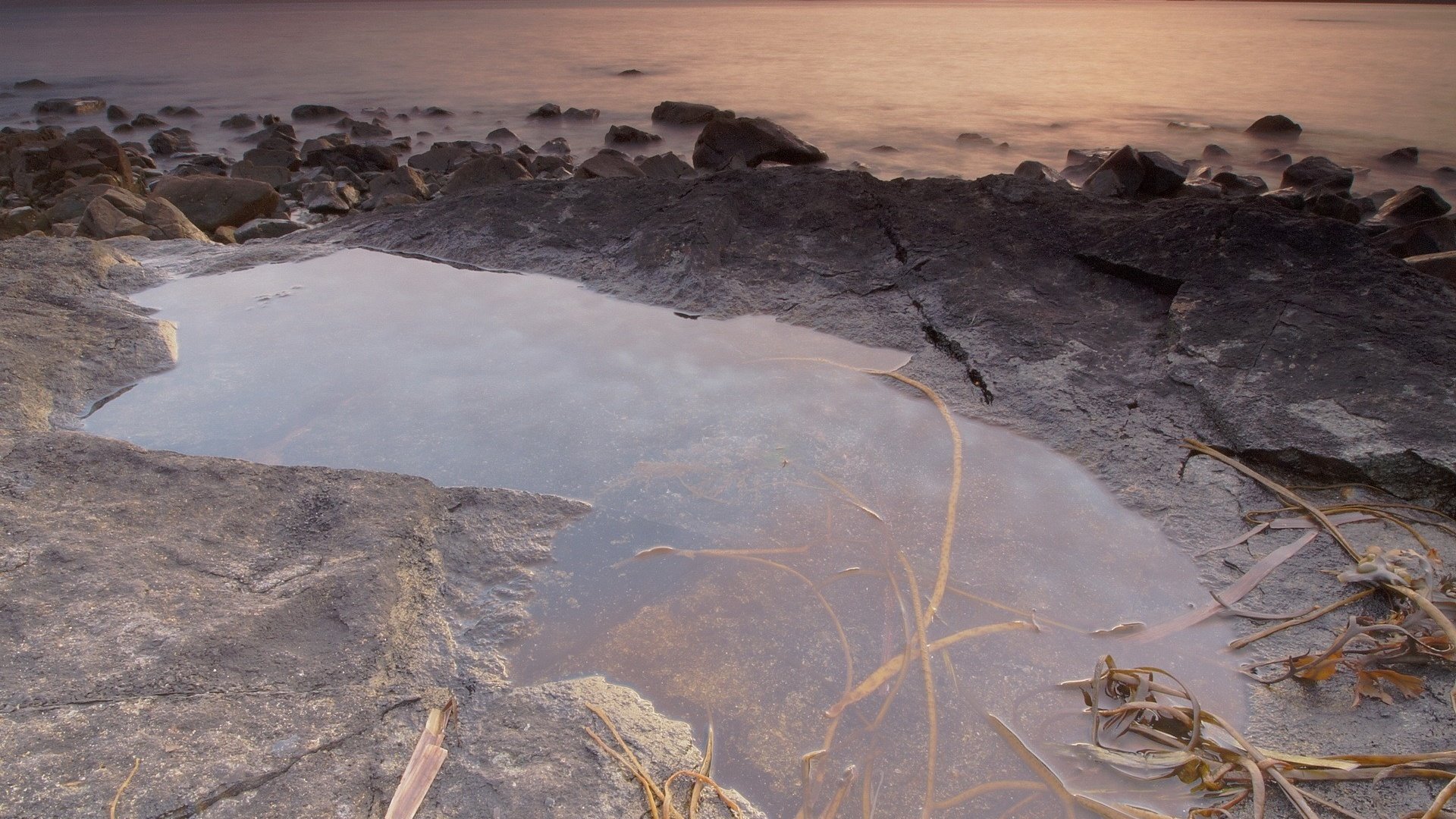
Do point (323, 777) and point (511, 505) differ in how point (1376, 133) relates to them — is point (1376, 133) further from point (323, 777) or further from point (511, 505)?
point (323, 777)

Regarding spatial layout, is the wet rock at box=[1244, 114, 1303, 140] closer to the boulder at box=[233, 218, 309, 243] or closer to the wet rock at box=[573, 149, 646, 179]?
the wet rock at box=[573, 149, 646, 179]

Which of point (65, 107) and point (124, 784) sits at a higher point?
point (65, 107)

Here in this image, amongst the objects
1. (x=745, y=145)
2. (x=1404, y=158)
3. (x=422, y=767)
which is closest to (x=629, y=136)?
(x=745, y=145)

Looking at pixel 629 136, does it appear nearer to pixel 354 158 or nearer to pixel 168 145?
pixel 354 158

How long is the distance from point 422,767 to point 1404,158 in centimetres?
823

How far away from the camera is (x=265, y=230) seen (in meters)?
4.25

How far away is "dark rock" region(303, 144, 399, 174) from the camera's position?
19.8 ft

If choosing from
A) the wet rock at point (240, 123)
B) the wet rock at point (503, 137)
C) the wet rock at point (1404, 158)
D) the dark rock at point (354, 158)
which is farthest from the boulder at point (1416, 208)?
the wet rock at point (240, 123)

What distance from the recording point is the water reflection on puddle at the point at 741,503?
143cm

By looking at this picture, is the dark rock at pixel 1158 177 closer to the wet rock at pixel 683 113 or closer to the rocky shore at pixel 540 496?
the rocky shore at pixel 540 496

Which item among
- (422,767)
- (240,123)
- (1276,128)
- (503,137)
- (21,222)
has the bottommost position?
(422,767)

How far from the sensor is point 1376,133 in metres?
7.77

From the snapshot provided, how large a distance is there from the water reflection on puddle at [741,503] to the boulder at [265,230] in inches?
54.4

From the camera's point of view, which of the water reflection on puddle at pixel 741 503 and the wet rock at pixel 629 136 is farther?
the wet rock at pixel 629 136
